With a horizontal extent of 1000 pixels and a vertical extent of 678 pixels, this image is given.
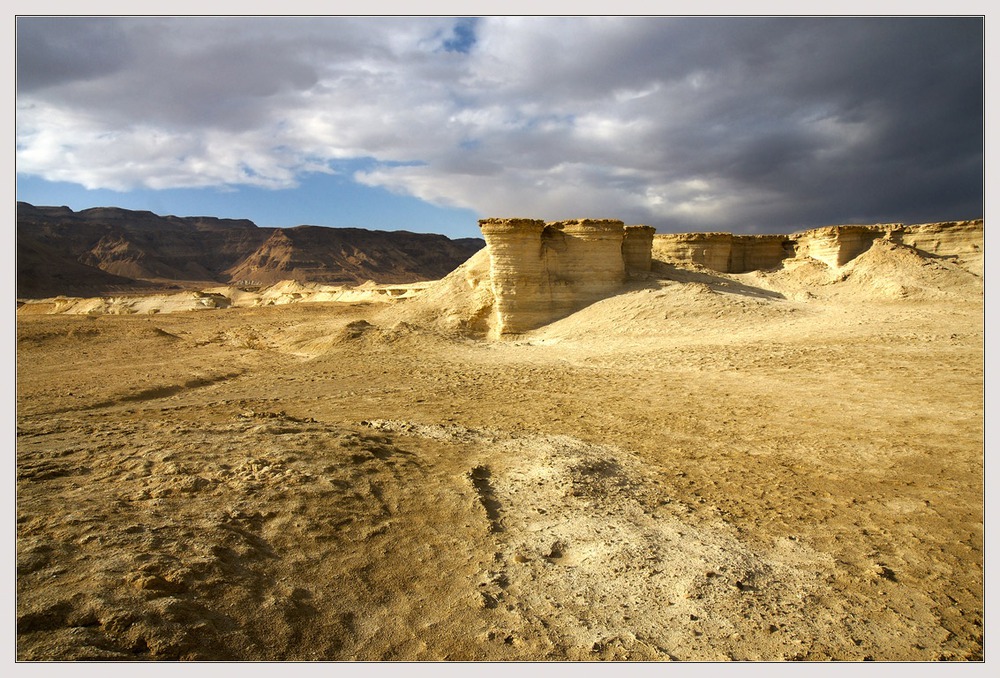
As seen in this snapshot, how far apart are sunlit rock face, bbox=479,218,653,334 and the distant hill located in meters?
51.6

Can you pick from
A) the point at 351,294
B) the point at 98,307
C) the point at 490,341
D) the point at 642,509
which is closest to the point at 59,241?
the point at 98,307

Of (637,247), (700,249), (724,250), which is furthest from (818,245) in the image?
(637,247)

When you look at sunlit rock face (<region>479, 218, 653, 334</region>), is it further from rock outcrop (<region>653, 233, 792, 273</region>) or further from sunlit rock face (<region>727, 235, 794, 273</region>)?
sunlit rock face (<region>727, 235, 794, 273</region>)

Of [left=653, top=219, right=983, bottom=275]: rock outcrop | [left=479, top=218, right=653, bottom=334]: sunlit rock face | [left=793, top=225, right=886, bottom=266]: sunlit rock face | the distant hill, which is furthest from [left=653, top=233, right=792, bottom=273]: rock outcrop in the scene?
the distant hill

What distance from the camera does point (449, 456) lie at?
6047mm

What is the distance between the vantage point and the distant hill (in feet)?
228

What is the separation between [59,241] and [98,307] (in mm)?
50572

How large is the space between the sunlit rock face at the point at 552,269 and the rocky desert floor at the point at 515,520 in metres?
7.64

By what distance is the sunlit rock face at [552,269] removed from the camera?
1742cm

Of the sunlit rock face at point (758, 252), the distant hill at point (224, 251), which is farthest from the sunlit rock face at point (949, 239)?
the distant hill at point (224, 251)

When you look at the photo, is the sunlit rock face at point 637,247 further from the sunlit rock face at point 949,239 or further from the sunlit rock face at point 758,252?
the sunlit rock face at point 949,239

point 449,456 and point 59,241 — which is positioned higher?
point 59,241

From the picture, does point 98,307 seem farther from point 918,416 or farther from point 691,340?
point 918,416

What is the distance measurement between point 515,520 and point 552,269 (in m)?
14.1
